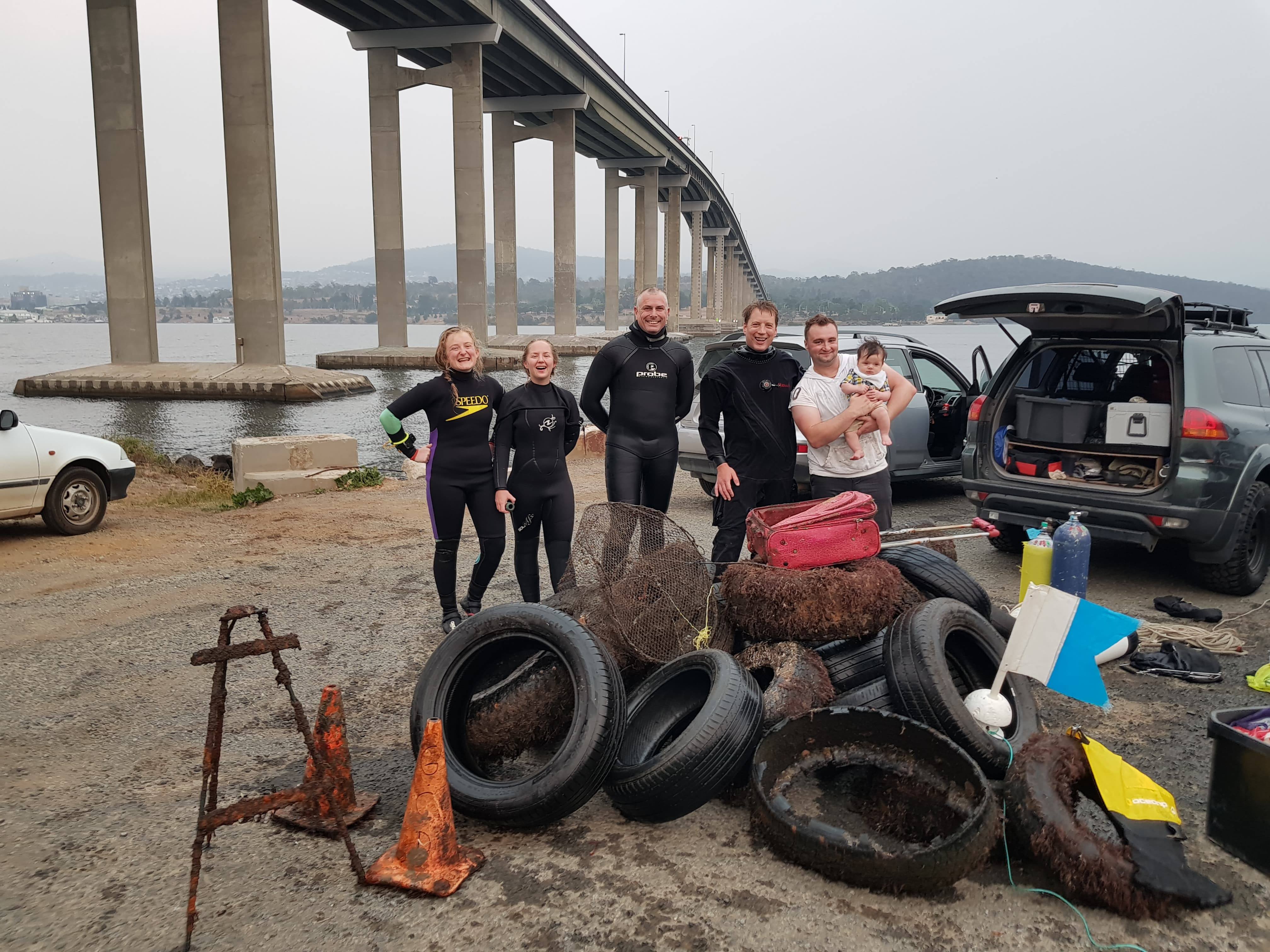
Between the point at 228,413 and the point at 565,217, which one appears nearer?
the point at 228,413

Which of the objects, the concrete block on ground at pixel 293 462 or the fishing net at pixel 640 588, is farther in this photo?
the concrete block on ground at pixel 293 462

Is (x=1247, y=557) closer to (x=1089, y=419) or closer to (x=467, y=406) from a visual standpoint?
(x=1089, y=419)

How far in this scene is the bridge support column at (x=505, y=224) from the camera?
65125 millimetres

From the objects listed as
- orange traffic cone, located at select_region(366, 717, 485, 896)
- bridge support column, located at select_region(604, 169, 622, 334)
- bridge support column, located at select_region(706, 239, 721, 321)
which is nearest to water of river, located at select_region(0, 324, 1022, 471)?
orange traffic cone, located at select_region(366, 717, 485, 896)

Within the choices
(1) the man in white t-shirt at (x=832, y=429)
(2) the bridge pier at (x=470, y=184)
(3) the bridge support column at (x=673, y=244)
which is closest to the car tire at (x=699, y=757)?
(1) the man in white t-shirt at (x=832, y=429)

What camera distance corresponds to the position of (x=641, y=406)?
582 cm

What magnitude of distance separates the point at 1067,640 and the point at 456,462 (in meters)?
3.54

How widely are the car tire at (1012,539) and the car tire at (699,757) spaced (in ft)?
16.3

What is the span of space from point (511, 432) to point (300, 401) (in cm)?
3338

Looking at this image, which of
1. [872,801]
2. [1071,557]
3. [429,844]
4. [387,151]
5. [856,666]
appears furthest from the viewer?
[387,151]

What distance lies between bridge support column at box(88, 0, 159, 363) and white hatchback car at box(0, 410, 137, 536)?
33.4 meters

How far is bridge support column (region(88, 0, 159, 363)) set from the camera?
36281mm

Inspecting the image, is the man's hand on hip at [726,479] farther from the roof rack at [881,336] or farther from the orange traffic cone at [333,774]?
the roof rack at [881,336]

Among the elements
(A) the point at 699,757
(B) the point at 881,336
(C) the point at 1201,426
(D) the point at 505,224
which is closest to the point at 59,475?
(A) the point at 699,757
